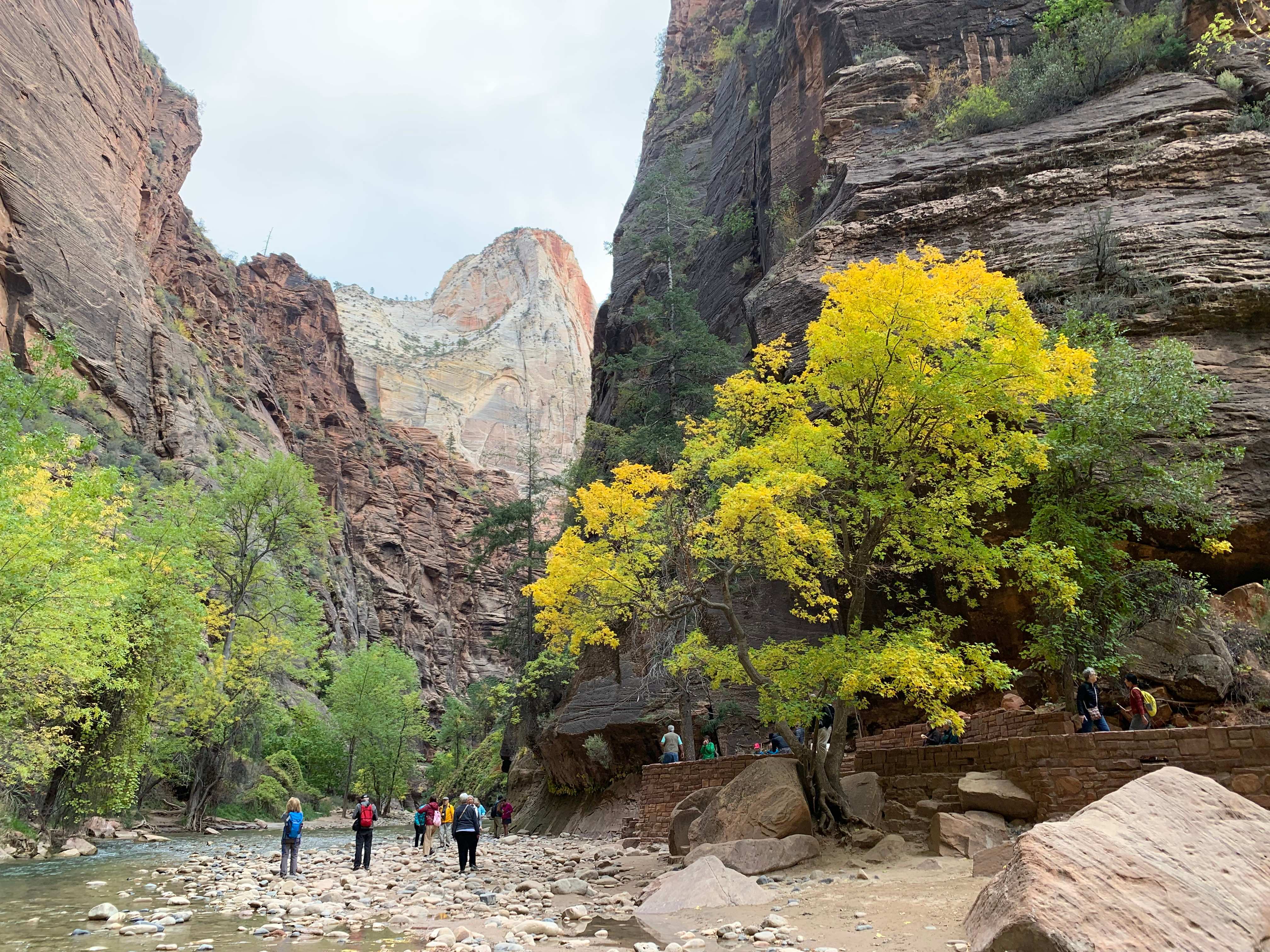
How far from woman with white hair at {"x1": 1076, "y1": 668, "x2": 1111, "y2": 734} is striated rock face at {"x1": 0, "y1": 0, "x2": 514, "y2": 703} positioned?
32690 millimetres

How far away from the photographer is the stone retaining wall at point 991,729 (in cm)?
1434

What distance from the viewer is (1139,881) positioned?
531 cm

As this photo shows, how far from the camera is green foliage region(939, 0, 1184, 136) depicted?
2567 centimetres

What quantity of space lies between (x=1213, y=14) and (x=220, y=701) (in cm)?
4024

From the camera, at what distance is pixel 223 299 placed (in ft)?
228

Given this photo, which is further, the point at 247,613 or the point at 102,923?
the point at 247,613

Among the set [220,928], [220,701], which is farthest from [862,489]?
[220,701]

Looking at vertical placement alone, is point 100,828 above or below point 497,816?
above

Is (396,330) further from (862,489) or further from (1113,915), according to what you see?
(1113,915)

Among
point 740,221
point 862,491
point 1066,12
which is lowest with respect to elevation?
point 862,491

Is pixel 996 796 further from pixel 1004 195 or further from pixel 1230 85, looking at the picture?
pixel 1230 85

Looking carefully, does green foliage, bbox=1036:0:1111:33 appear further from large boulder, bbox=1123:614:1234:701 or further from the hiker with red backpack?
the hiker with red backpack

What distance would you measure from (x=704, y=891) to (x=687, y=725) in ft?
37.0

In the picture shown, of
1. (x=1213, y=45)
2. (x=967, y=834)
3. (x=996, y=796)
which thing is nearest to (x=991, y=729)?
(x=996, y=796)
